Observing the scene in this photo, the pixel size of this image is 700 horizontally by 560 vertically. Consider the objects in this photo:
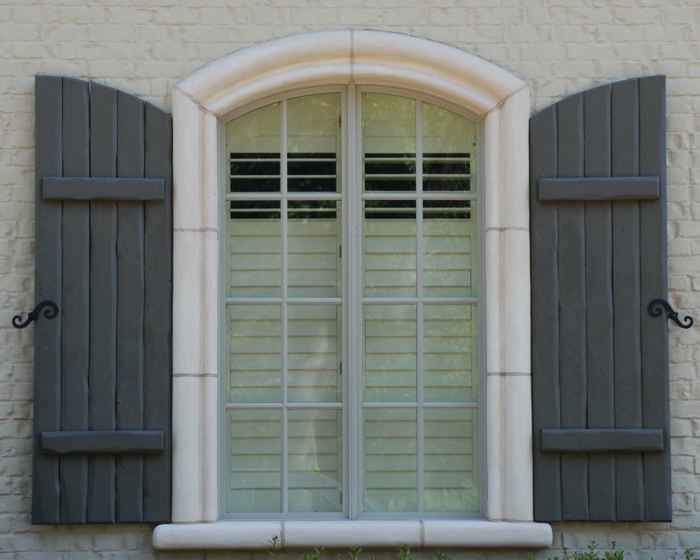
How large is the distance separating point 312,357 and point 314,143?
1.04 meters

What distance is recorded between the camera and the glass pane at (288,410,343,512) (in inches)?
194

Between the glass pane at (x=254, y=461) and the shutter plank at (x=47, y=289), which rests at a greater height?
the shutter plank at (x=47, y=289)

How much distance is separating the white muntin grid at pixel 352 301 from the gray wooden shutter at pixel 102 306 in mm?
378

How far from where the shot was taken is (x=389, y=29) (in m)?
4.93

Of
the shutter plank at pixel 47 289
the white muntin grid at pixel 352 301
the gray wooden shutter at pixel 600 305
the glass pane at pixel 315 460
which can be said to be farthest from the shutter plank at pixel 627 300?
the shutter plank at pixel 47 289

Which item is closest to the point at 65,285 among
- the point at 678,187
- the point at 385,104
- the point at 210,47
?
the point at 210,47

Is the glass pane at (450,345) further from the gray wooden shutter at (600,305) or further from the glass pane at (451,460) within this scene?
the gray wooden shutter at (600,305)

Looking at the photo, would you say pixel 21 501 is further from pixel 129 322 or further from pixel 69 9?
pixel 69 9

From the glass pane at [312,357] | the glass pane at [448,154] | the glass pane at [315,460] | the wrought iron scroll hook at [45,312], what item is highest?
the glass pane at [448,154]

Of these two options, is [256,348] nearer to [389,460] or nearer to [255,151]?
[389,460]

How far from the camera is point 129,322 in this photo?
15.6 ft

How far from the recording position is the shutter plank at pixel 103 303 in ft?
15.5

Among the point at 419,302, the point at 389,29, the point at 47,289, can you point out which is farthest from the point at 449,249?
the point at 47,289

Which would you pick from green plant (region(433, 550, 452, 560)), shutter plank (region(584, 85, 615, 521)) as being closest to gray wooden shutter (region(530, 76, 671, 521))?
shutter plank (region(584, 85, 615, 521))
